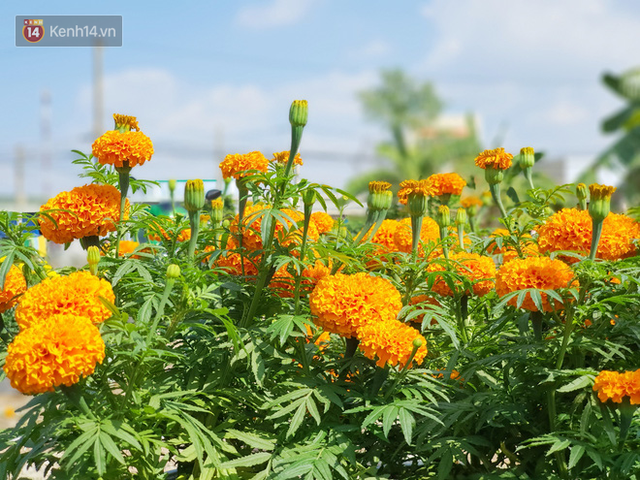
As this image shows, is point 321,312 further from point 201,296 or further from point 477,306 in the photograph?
point 477,306

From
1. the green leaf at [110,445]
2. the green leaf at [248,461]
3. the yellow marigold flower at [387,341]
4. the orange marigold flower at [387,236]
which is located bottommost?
the green leaf at [248,461]

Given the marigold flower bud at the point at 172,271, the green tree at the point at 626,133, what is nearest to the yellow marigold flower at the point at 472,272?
the marigold flower bud at the point at 172,271

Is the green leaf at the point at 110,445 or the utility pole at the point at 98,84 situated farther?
the utility pole at the point at 98,84

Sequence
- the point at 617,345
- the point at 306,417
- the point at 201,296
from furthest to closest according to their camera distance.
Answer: the point at 306,417 → the point at 617,345 → the point at 201,296

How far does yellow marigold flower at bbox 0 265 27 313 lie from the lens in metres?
1.82

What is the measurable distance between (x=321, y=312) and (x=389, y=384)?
0.31 metres

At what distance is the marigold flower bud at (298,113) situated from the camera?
5.75 ft

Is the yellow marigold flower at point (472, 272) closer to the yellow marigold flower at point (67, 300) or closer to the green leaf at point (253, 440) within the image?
the green leaf at point (253, 440)

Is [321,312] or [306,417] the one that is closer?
[321,312]

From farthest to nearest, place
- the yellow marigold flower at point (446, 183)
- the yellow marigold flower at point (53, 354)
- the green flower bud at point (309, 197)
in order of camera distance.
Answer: the yellow marigold flower at point (446, 183) < the green flower bud at point (309, 197) < the yellow marigold flower at point (53, 354)

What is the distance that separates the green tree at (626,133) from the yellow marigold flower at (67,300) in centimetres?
1553

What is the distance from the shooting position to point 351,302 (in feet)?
5.32

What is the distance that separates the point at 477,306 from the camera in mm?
2154

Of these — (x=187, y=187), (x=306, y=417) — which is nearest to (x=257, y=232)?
(x=187, y=187)
